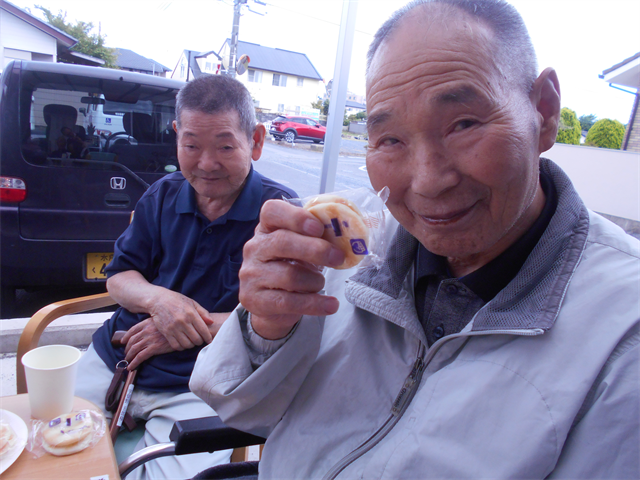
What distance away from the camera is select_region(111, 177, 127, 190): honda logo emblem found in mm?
3926

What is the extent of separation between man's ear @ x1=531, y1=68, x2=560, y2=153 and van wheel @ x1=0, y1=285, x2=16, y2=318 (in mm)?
4698

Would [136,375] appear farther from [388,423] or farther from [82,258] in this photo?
[82,258]

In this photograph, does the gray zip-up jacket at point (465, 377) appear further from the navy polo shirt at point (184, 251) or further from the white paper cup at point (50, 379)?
the navy polo shirt at point (184, 251)

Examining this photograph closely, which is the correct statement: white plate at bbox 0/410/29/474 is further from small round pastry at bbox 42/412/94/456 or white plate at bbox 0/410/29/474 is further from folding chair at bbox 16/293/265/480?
folding chair at bbox 16/293/265/480

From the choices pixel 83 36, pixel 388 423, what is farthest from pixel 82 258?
pixel 83 36

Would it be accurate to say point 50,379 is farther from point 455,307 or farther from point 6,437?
point 455,307

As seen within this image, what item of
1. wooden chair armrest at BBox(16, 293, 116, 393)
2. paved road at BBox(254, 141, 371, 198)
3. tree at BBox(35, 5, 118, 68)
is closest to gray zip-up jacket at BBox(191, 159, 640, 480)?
wooden chair armrest at BBox(16, 293, 116, 393)

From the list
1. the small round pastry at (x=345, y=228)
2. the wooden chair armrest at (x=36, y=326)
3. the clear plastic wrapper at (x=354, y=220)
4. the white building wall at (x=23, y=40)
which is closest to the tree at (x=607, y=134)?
the clear plastic wrapper at (x=354, y=220)

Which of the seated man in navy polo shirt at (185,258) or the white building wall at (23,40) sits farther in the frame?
the white building wall at (23,40)

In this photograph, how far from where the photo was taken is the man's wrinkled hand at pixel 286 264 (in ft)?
3.17

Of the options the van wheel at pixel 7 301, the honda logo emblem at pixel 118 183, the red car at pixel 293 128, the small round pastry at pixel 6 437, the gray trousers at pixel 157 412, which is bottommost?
the van wheel at pixel 7 301

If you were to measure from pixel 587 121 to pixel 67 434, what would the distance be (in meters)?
16.8

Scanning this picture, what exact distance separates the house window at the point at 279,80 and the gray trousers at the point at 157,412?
22.8 m

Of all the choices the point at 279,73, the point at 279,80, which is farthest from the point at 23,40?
the point at 279,80
